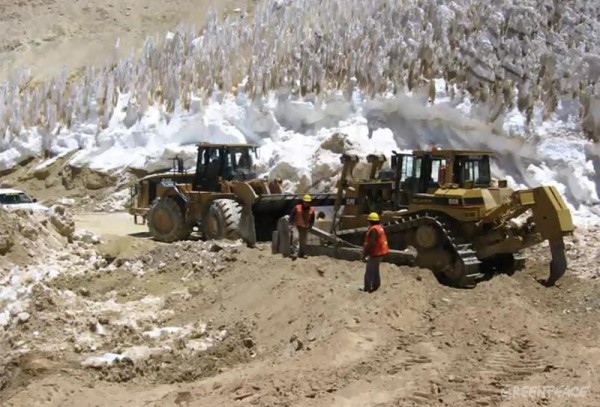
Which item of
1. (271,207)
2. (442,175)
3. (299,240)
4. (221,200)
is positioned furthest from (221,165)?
(442,175)

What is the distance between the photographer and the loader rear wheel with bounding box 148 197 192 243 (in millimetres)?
15891

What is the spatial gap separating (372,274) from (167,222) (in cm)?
740

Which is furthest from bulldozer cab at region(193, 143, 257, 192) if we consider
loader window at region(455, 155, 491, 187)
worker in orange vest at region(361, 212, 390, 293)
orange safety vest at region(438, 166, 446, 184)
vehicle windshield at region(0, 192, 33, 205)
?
worker in orange vest at region(361, 212, 390, 293)

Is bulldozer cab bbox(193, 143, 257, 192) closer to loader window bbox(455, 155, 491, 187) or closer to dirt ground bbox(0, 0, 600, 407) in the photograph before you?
dirt ground bbox(0, 0, 600, 407)

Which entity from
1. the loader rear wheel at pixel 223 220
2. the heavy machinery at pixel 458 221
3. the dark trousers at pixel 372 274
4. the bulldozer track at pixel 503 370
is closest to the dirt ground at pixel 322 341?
the bulldozer track at pixel 503 370

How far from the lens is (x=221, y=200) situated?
14.8 meters

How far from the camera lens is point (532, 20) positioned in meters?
23.4

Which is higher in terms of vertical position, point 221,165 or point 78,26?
point 78,26

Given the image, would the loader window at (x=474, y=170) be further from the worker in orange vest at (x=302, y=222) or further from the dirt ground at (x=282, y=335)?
the worker in orange vest at (x=302, y=222)

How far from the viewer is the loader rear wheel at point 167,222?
15891mm

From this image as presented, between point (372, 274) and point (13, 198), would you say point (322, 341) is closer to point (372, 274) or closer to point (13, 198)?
point (372, 274)

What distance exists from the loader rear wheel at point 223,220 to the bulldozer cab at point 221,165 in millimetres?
998

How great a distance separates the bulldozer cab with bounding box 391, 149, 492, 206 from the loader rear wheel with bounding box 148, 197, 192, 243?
5.49 m

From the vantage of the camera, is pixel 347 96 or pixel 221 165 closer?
pixel 221 165
